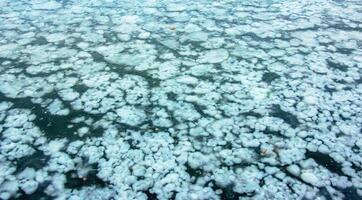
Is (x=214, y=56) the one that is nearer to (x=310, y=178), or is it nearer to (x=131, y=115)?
(x=131, y=115)

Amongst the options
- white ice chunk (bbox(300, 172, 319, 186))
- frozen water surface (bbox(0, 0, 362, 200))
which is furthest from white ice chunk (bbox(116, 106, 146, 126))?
white ice chunk (bbox(300, 172, 319, 186))

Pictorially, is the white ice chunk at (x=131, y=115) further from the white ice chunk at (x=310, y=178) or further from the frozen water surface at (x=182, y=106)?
the white ice chunk at (x=310, y=178)

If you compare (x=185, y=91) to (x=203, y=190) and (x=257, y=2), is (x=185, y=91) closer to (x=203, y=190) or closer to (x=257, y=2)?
(x=203, y=190)

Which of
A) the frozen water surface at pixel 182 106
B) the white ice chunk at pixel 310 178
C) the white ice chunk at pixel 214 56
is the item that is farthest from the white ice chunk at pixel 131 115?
the white ice chunk at pixel 310 178

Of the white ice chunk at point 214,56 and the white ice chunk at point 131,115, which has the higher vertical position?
the white ice chunk at point 214,56

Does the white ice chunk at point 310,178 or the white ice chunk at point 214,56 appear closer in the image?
the white ice chunk at point 310,178

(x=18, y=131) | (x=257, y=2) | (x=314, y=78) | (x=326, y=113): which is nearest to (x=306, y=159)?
(x=326, y=113)

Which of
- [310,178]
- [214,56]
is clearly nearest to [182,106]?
[214,56]

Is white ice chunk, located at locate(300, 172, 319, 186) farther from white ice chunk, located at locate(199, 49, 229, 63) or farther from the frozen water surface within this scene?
white ice chunk, located at locate(199, 49, 229, 63)
